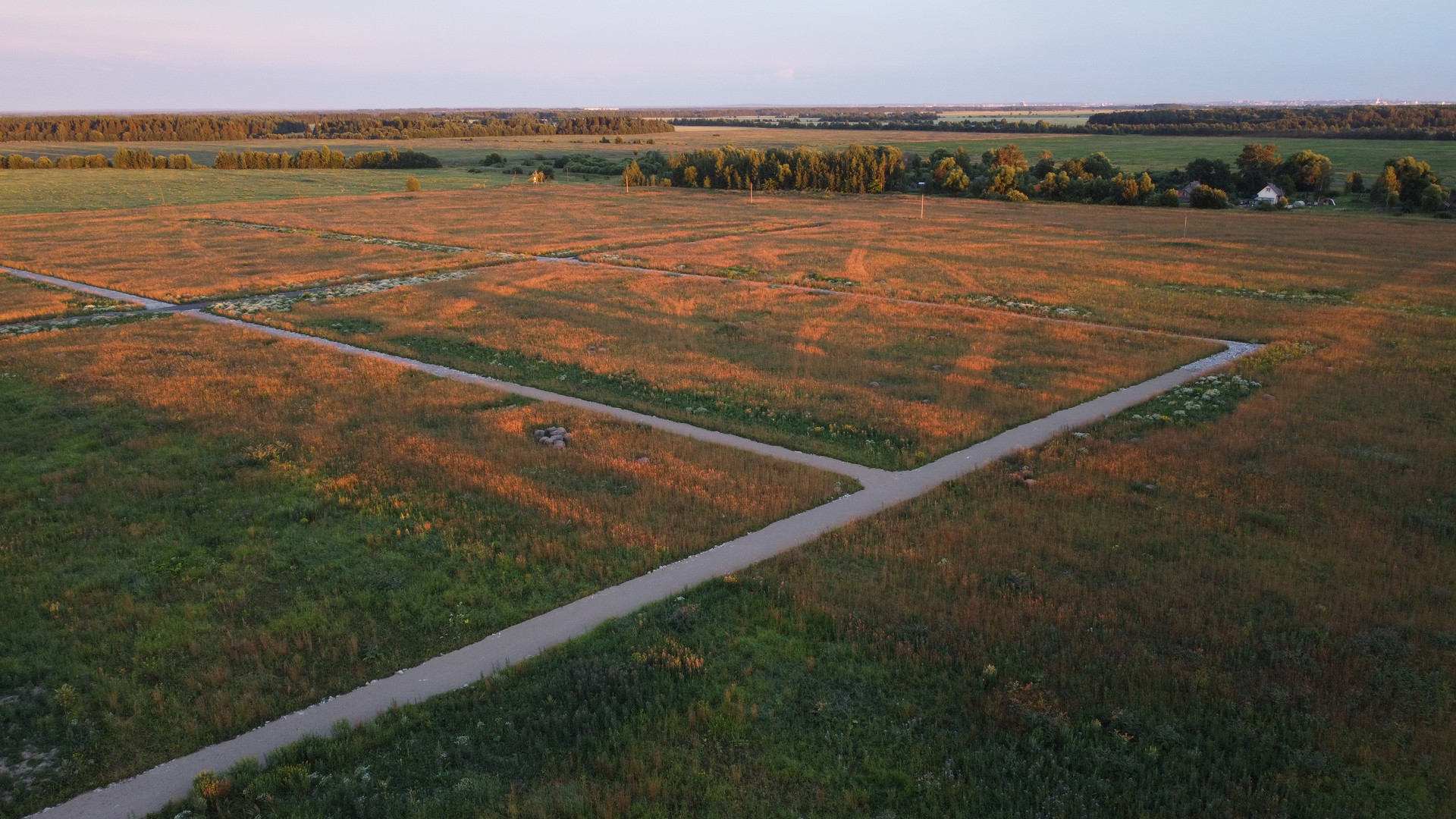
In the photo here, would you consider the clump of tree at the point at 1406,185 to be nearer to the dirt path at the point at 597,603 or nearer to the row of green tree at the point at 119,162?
the dirt path at the point at 597,603

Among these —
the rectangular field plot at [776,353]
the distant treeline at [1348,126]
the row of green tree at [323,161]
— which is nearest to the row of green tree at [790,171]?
the row of green tree at [323,161]

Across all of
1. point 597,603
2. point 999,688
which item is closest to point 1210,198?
point 999,688

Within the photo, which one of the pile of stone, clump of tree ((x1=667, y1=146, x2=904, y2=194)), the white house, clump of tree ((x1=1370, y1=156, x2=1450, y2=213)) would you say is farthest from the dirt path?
clump of tree ((x1=667, y1=146, x2=904, y2=194))

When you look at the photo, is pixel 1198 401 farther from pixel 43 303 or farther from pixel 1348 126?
pixel 1348 126

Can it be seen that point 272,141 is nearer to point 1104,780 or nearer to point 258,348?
point 258,348

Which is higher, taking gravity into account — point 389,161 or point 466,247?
point 389,161

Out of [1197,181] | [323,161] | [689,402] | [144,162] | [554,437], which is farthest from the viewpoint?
[323,161]

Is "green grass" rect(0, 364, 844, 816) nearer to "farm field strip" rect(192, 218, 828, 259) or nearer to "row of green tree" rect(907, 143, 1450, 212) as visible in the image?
"farm field strip" rect(192, 218, 828, 259)
